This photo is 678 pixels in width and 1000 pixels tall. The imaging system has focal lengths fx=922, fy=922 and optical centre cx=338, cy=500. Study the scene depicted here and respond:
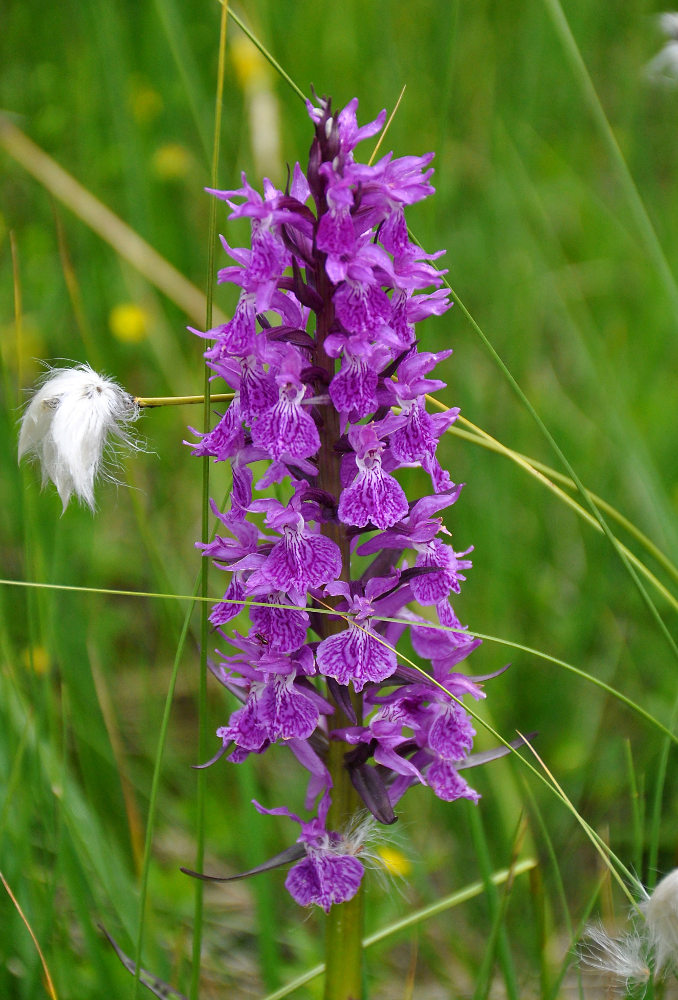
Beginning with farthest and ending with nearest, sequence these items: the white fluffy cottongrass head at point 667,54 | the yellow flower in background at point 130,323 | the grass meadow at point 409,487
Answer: the yellow flower in background at point 130,323 → the white fluffy cottongrass head at point 667,54 → the grass meadow at point 409,487

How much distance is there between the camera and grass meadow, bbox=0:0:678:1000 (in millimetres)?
1793

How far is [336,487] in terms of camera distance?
138 centimetres

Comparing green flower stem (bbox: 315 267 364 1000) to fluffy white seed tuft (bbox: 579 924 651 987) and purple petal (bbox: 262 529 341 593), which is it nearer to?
purple petal (bbox: 262 529 341 593)

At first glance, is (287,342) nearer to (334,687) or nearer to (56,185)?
(334,687)

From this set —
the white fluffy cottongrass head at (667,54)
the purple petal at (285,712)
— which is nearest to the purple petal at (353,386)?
the purple petal at (285,712)

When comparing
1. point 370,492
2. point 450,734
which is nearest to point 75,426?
point 370,492

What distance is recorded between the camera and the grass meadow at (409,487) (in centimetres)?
179

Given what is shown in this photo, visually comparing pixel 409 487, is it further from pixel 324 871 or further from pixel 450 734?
pixel 324 871

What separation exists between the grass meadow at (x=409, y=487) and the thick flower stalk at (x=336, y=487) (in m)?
0.16

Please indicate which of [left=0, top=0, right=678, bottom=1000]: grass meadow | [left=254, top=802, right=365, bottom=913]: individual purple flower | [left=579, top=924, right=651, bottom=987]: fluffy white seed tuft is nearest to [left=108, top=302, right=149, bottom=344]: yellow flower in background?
[left=0, top=0, right=678, bottom=1000]: grass meadow

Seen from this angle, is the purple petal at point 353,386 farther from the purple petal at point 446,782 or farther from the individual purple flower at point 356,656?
the purple petal at point 446,782

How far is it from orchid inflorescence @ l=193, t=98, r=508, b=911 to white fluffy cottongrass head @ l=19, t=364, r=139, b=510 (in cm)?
17

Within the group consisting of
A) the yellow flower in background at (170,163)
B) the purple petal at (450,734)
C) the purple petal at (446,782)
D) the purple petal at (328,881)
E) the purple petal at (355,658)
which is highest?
the yellow flower in background at (170,163)

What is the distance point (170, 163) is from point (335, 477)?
291 centimetres
